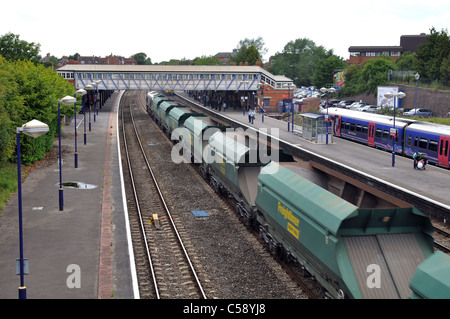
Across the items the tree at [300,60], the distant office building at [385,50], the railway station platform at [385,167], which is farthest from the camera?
the tree at [300,60]

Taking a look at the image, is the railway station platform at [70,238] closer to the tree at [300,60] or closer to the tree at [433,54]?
the tree at [433,54]

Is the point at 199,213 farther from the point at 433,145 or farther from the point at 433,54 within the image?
the point at 433,54

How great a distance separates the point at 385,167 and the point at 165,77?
45.3 metres

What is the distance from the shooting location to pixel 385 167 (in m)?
30.3

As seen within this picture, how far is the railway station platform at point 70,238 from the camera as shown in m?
13.7

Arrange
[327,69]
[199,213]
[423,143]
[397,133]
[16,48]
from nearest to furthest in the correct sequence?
[199,213] < [423,143] < [397,133] < [16,48] < [327,69]

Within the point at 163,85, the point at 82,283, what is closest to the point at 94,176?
the point at 82,283

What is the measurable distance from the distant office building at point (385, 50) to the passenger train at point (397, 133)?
72.4 metres

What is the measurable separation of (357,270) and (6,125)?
63.4 feet

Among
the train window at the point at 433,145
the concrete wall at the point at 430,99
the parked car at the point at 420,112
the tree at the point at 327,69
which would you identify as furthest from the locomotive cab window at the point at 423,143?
the tree at the point at 327,69

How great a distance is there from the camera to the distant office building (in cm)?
11256

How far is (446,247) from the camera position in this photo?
18.1 m

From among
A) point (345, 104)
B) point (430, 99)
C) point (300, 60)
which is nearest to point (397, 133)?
point (430, 99)
